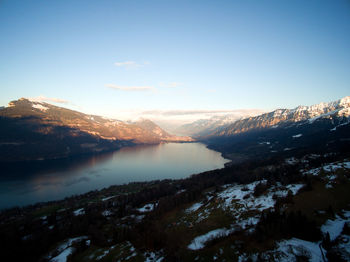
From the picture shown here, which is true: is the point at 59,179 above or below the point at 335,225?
below

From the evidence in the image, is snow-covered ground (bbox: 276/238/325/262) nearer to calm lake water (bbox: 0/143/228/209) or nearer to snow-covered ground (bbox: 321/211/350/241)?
snow-covered ground (bbox: 321/211/350/241)

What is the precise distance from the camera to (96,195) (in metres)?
76.1

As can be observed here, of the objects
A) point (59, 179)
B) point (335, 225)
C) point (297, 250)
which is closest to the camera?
point (297, 250)

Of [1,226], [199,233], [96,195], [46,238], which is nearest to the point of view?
[199,233]

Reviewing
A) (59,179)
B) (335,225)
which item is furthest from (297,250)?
(59,179)

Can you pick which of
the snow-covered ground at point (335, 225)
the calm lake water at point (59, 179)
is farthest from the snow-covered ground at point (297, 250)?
the calm lake water at point (59, 179)

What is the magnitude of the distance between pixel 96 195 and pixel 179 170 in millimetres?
75572

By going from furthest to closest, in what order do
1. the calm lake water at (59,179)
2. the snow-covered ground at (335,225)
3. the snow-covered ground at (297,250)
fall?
the calm lake water at (59,179) < the snow-covered ground at (335,225) < the snow-covered ground at (297,250)

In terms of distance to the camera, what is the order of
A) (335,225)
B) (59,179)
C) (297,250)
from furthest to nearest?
(59,179)
(335,225)
(297,250)

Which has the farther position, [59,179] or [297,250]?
[59,179]

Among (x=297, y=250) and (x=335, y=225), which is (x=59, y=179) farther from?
(x=335, y=225)

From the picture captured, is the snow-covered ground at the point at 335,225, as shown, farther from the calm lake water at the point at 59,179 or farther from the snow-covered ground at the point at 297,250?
the calm lake water at the point at 59,179

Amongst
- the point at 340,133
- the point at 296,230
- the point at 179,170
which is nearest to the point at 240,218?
the point at 296,230

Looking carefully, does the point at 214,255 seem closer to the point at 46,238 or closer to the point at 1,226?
the point at 46,238
